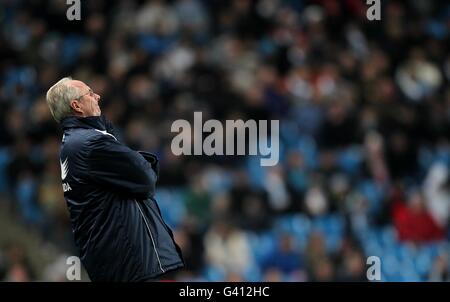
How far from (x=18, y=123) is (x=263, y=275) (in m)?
3.30

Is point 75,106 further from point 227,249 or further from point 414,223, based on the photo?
point 414,223

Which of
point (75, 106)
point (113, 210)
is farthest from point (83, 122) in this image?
point (113, 210)

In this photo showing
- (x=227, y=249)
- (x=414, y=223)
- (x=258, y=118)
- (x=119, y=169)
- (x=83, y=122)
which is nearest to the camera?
(x=119, y=169)

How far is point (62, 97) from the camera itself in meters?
5.16

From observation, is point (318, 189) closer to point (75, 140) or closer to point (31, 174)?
point (31, 174)

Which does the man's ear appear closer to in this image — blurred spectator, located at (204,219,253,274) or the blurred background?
the blurred background

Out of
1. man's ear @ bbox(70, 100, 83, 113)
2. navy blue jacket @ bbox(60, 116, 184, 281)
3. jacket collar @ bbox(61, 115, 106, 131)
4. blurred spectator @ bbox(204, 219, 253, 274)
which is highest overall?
man's ear @ bbox(70, 100, 83, 113)

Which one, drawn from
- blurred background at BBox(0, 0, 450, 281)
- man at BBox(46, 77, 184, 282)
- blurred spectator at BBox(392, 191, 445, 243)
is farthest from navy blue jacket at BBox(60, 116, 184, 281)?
blurred spectator at BBox(392, 191, 445, 243)

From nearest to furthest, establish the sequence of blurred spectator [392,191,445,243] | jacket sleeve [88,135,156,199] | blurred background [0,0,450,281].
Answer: jacket sleeve [88,135,156,199], blurred background [0,0,450,281], blurred spectator [392,191,445,243]

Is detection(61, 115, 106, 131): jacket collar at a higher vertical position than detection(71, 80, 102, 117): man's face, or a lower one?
lower

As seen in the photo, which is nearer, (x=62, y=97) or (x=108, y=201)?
(x=108, y=201)

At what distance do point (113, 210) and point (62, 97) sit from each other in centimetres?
64

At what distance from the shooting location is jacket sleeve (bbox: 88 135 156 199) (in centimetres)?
497
